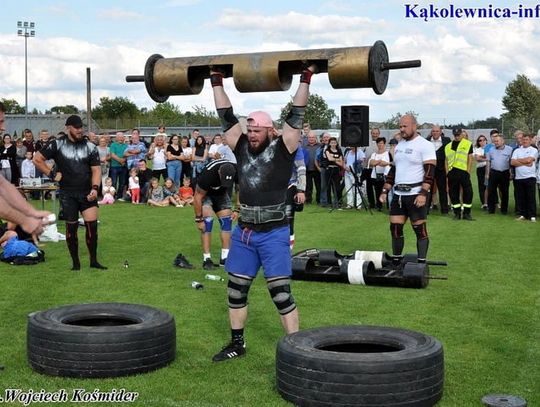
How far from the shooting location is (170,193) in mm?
20031

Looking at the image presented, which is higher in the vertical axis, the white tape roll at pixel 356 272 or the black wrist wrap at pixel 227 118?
the black wrist wrap at pixel 227 118

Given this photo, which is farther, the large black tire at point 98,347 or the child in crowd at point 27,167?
the child in crowd at point 27,167

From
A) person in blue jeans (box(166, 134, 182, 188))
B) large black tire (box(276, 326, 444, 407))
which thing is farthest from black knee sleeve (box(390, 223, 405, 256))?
person in blue jeans (box(166, 134, 182, 188))

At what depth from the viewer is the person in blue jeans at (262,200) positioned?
5.69m

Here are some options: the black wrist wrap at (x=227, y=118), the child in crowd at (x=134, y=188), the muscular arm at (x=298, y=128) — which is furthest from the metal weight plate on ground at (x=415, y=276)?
the child in crowd at (x=134, y=188)

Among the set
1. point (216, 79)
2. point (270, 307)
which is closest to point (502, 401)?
point (216, 79)

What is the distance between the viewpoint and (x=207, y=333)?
686 cm

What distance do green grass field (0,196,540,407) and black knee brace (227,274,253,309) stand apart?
0.47 m

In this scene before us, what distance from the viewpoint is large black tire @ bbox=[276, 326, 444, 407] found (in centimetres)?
459

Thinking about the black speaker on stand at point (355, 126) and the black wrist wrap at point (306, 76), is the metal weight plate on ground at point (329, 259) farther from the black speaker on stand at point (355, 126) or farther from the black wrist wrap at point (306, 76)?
the black speaker on stand at point (355, 126)

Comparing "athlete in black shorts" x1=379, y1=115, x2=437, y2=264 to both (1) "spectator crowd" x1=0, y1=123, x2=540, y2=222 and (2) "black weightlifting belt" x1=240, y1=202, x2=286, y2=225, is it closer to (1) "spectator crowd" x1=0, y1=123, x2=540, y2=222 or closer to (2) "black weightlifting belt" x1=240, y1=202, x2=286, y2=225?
(2) "black weightlifting belt" x1=240, y1=202, x2=286, y2=225

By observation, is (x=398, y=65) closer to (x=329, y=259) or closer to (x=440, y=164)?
(x=329, y=259)

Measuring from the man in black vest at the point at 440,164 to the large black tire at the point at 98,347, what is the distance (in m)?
12.2

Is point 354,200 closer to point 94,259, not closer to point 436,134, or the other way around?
point 436,134
